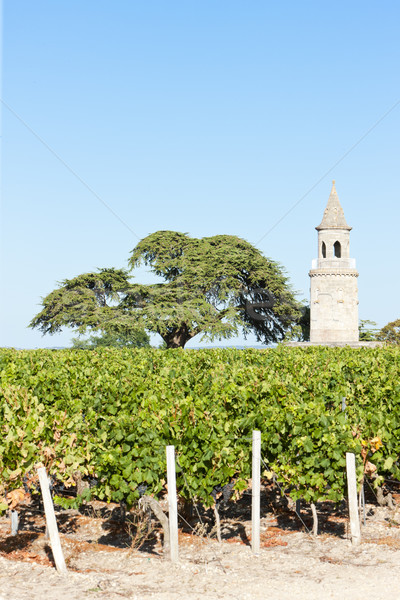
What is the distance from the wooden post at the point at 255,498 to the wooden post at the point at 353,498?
1298mm

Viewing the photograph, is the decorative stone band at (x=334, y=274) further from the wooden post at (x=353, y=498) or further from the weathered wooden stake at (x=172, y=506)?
the weathered wooden stake at (x=172, y=506)

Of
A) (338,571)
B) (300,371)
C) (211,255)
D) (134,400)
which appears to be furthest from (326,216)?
(338,571)

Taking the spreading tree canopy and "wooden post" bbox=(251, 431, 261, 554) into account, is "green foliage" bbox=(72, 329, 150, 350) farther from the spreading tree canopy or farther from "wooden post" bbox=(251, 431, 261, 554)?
"wooden post" bbox=(251, 431, 261, 554)

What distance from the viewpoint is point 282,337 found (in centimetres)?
4878

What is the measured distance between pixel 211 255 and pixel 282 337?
325 inches

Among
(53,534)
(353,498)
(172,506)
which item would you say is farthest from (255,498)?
(53,534)

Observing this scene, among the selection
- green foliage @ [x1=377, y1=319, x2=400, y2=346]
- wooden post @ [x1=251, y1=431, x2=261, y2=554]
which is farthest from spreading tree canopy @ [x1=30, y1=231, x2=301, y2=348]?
wooden post @ [x1=251, y1=431, x2=261, y2=554]

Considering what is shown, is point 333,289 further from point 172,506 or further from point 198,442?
point 172,506

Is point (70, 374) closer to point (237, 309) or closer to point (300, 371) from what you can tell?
point (300, 371)

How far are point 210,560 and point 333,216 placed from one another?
125 feet

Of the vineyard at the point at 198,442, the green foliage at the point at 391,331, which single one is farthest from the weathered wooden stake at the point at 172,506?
the green foliage at the point at 391,331

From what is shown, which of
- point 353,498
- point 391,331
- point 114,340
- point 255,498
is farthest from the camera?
point 391,331

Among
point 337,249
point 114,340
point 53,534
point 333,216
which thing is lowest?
point 53,534

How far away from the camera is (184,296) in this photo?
148ft
